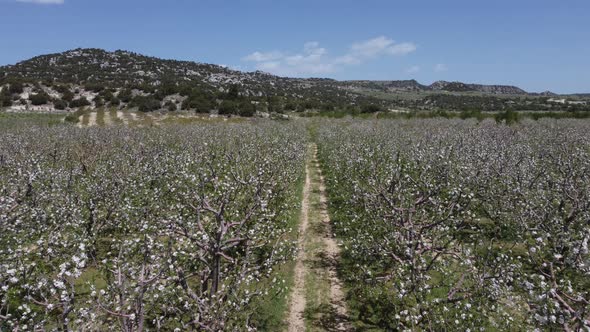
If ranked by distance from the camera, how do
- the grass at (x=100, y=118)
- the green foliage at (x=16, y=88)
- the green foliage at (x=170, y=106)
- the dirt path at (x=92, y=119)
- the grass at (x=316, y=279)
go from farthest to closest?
1. the green foliage at (x=16, y=88)
2. the green foliage at (x=170, y=106)
3. the dirt path at (x=92, y=119)
4. the grass at (x=100, y=118)
5. the grass at (x=316, y=279)

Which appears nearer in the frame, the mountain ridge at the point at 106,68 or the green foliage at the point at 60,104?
the green foliage at the point at 60,104

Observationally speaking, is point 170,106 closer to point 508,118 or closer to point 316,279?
point 508,118

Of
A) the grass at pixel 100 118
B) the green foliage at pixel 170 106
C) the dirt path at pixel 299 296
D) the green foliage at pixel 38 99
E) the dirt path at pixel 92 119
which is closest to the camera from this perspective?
the dirt path at pixel 299 296

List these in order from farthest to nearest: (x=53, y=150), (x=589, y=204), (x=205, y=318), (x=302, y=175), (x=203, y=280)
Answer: (x=302, y=175) < (x=53, y=150) < (x=589, y=204) < (x=203, y=280) < (x=205, y=318)

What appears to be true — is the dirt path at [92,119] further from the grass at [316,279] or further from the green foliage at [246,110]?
the grass at [316,279]

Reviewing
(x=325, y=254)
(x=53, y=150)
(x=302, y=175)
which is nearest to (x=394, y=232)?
(x=325, y=254)

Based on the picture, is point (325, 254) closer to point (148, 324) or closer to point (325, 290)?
point (325, 290)

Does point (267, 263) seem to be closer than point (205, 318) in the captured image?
No

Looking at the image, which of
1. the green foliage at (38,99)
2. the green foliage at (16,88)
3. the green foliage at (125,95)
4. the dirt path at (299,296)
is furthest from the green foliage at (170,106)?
the dirt path at (299,296)

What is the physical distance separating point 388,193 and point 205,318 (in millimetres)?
9856

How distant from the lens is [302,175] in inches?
1293

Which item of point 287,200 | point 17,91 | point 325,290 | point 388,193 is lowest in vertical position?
point 325,290

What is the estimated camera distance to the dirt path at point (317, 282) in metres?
12.2

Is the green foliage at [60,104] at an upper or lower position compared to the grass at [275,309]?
upper
